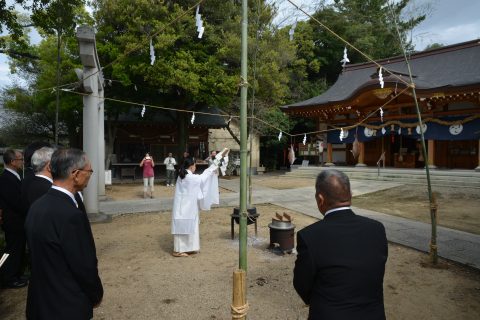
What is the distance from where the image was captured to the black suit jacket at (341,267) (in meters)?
1.85

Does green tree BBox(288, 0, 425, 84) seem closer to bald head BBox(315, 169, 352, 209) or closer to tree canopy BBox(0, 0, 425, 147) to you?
tree canopy BBox(0, 0, 425, 147)

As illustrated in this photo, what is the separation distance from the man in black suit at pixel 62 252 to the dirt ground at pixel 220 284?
1.78 m

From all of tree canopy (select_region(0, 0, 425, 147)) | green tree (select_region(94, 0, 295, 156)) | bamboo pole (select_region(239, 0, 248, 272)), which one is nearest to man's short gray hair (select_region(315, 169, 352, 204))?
bamboo pole (select_region(239, 0, 248, 272))

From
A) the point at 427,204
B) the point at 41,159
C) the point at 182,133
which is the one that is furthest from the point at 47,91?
the point at 427,204

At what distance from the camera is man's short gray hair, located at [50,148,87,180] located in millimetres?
2133

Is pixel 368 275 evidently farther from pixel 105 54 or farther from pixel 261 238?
pixel 105 54

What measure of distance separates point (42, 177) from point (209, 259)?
123 inches

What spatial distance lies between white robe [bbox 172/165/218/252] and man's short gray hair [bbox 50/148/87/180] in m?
3.39

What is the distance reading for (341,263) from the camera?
6.03 feet

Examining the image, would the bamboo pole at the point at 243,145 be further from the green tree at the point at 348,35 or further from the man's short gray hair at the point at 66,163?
the green tree at the point at 348,35

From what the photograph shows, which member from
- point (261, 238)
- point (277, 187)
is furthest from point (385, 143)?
point (261, 238)

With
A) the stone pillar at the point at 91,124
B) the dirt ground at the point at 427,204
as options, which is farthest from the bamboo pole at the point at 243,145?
the dirt ground at the point at 427,204

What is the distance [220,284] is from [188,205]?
155 cm

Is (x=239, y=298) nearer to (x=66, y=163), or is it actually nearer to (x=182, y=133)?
(x=66, y=163)
